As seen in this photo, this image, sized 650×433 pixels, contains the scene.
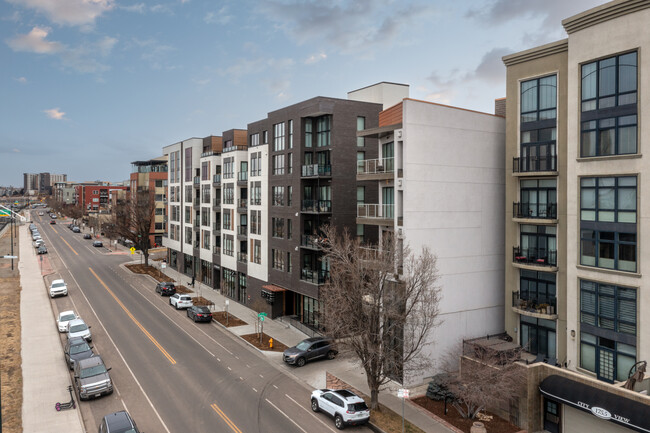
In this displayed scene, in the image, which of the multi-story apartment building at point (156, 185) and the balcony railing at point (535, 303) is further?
the multi-story apartment building at point (156, 185)

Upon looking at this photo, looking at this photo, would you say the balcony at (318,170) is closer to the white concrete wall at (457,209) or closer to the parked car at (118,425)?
the white concrete wall at (457,209)

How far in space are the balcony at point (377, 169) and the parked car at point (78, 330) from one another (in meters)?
23.4

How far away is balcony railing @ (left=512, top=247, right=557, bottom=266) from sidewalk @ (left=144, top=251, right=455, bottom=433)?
10.8m

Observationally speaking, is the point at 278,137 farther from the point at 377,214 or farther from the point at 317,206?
the point at 377,214

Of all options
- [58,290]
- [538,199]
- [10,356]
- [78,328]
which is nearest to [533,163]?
[538,199]

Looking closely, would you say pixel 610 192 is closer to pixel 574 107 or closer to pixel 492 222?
pixel 574 107

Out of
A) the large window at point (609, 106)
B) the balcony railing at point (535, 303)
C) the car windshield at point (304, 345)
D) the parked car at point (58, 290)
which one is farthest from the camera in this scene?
the parked car at point (58, 290)

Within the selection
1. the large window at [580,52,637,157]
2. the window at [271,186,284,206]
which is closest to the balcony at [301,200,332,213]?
the window at [271,186,284,206]

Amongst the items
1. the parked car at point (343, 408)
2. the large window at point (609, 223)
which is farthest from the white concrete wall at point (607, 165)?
the parked car at point (343, 408)

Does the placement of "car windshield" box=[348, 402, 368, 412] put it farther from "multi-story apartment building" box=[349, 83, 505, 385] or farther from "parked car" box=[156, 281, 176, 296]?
"parked car" box=[156, 281, 176, 296]

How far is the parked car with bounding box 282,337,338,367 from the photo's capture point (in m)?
30.2

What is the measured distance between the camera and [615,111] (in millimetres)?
21703

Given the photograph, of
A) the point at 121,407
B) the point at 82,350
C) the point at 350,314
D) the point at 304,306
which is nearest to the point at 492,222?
the point at 350,314

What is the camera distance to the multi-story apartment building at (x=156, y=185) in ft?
283
